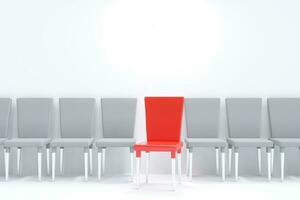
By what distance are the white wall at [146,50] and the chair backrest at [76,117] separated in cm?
21

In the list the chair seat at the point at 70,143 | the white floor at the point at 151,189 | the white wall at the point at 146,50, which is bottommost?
the white floor at the point at 151,189

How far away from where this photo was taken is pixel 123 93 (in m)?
5.45

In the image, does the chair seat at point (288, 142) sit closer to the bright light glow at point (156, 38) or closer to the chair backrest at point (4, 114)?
the bright light glow at point (156, 38)

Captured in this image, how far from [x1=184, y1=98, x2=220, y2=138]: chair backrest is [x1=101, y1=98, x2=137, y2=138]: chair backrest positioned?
65 cm

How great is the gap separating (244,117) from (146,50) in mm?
1419

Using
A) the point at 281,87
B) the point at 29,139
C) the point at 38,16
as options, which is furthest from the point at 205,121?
the point at 38,16

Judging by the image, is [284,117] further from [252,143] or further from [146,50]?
[146,50]

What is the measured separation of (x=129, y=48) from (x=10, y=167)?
6.68ft

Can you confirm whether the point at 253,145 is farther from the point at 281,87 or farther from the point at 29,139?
the point at 29,139

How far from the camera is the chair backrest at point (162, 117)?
187 inches

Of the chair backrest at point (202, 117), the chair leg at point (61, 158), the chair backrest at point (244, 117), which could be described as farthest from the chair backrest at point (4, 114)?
the chair backrest at point (244, 117)

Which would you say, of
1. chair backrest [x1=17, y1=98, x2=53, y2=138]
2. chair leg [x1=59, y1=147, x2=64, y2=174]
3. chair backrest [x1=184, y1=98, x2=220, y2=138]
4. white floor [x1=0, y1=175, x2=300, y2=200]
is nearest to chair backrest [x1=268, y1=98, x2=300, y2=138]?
white floor [x1=0, y1=175, x2=300, y2=200]

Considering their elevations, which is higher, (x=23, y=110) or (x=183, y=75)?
(x=183, y=75)

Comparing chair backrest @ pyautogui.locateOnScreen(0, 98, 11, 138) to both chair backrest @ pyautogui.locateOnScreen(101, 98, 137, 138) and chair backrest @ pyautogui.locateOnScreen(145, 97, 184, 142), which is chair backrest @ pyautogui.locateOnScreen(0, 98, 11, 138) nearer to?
chair backrest @ pyautogui.locateOnScreen(101, 98, 137, 138)
